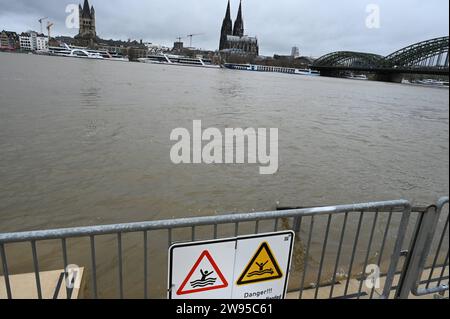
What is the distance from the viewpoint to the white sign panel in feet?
8.09

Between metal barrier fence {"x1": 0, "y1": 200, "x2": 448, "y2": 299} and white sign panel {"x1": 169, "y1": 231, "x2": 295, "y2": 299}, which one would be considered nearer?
white sign panel {"x1": 169, "y1": 231, "x2": 295, "y2": 299}

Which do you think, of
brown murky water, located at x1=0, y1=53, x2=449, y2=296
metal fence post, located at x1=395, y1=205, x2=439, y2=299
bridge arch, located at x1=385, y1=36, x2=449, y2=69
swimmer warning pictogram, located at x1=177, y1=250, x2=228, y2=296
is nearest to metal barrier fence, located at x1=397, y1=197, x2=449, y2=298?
metal fence post, located at x1=395, y1=205, x2=439, y2=299

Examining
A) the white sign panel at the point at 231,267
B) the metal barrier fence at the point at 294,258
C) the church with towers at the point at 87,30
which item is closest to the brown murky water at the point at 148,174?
the metal barrier fence at the point at 294,258

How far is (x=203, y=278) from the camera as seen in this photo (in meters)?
2.58

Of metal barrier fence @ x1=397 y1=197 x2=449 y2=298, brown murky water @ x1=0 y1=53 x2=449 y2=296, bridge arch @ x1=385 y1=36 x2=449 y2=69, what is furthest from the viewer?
bridge arch @ x1=385 y1=36 x2=449 y2=69

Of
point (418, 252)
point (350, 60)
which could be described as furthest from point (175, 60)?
point (418, 252)

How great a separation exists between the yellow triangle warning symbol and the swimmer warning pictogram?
178mm

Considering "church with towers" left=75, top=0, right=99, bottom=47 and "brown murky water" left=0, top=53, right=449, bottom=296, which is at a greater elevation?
"church with towers" left=75, top=0, right=99, bottom=47

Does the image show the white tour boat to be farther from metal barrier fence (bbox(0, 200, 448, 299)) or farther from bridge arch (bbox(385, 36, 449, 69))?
metal barrier fence (bbox(0, 200, 448, 299))

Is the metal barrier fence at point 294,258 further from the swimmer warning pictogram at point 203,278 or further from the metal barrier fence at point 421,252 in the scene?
the swimmer warning pictogram at point 203,278

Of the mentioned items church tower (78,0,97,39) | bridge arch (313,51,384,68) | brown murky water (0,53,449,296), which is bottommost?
brown murky water (0,53,449,296)

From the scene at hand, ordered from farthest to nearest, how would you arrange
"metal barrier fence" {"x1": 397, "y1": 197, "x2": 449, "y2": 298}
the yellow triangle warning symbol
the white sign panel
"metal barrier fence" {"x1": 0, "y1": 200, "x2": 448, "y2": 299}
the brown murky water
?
the brown murky water < "metal barrier fence" {"x1": 0, "y1": 200, "x2": 448, "y2": 299} < "metal barrier fence" {"x1": 397, "y1": 197, "x2": 449, "y2": 298} < the yellow triangle warning symbol < the white sign panel

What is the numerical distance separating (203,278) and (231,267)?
8.8 inches

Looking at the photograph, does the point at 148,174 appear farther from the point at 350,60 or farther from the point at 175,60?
the point at 175,60
